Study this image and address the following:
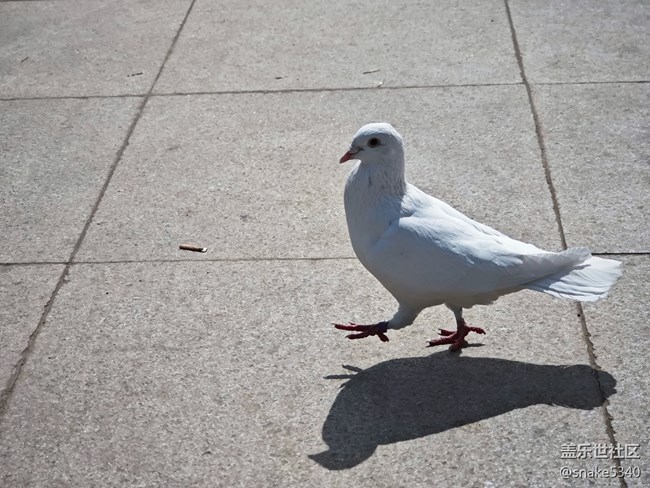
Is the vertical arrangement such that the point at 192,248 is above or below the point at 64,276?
below

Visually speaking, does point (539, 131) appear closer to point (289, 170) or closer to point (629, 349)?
point (289, 170)

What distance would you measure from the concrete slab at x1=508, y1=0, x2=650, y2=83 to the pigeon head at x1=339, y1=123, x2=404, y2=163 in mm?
2972

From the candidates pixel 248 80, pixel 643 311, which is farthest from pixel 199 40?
pixel 643 311

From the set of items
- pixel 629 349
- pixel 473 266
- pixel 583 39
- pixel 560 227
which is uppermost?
pixel 473 266

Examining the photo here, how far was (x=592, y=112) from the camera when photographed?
625 centimetres

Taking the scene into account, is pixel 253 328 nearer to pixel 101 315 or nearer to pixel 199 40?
pixel 101 315

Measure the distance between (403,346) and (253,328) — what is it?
742mm

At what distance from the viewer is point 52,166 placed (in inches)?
237

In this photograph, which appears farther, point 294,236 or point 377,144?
point 294,236

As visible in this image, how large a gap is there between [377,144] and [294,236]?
125 cm

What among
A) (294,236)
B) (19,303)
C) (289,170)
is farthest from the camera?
(289,170)

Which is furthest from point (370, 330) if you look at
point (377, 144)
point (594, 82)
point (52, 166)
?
point (594, 82)

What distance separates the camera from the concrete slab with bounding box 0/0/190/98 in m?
7.07

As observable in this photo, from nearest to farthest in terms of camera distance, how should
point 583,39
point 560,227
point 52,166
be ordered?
point 560,227 → point 52,166 → point 583,39
